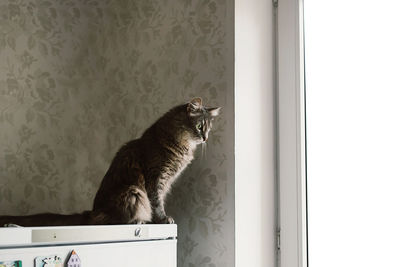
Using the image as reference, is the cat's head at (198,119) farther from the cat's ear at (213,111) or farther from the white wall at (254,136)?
the white wall at (254,136)

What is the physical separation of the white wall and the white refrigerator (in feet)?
1.17

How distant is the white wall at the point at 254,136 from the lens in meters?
1.94

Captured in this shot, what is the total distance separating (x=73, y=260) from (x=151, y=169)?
1.76 ft

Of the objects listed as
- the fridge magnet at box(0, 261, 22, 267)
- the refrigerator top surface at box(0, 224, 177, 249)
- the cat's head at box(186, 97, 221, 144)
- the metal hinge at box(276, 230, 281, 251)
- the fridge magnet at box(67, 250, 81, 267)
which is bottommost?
the metal hinge at box(276, 230, 281, 251)

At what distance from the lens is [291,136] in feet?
6.57

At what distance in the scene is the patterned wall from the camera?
6.54 feet

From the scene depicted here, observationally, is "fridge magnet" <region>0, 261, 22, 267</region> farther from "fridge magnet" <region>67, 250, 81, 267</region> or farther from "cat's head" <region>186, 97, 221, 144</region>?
"cat's head" <region>186, 97, 221, 144</region>

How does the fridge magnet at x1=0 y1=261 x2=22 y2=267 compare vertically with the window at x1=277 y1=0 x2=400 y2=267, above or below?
below

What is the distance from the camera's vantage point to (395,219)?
171 centimetres

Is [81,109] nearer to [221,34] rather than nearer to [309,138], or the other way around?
[221,34]

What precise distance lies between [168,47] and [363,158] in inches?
36.4

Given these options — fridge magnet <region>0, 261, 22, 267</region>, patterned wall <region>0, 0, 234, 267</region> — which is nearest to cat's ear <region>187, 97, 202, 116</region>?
patterned wall <region>0, 0, 234, 267</region>

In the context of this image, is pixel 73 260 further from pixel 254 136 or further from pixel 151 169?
pixel 254 136

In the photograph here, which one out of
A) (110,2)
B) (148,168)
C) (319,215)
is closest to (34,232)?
(148,168)
